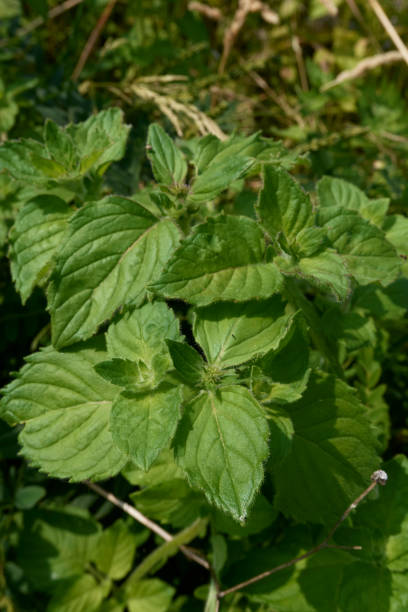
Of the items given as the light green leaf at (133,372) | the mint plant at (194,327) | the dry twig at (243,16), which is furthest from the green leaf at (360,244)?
the dry twig at (243,16)

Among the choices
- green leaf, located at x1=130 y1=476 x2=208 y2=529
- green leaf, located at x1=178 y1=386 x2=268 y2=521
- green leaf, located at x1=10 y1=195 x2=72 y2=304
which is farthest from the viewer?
green leaf, located at x1=130 y1=476 x2=208 y2=529

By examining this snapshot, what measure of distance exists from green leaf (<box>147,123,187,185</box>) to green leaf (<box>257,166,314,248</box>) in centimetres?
27

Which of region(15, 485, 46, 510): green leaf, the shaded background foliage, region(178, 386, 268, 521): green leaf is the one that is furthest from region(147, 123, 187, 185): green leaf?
region(15, 485, 46, 510): green leaf

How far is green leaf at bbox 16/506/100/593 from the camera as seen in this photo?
2.07 meters

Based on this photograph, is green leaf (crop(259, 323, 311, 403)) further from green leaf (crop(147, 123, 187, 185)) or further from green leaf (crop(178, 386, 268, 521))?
green leaf (crop(147, 123, 187, 185))

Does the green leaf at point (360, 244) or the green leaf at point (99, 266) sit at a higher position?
the green leaf at point (99, 266)

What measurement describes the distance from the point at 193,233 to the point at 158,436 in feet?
1.65

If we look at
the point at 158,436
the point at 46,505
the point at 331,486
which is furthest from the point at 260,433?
the point at 46,505

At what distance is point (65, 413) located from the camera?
4.84ft

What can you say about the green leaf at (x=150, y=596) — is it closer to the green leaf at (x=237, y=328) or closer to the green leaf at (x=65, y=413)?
the green leaf at (x=65, y=413)

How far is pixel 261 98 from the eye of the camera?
3342 mm

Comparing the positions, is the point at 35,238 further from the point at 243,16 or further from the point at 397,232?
the point at 243,16

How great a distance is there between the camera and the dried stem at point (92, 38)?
297 centimetres

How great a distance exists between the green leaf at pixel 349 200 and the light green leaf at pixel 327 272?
0.41 metres
